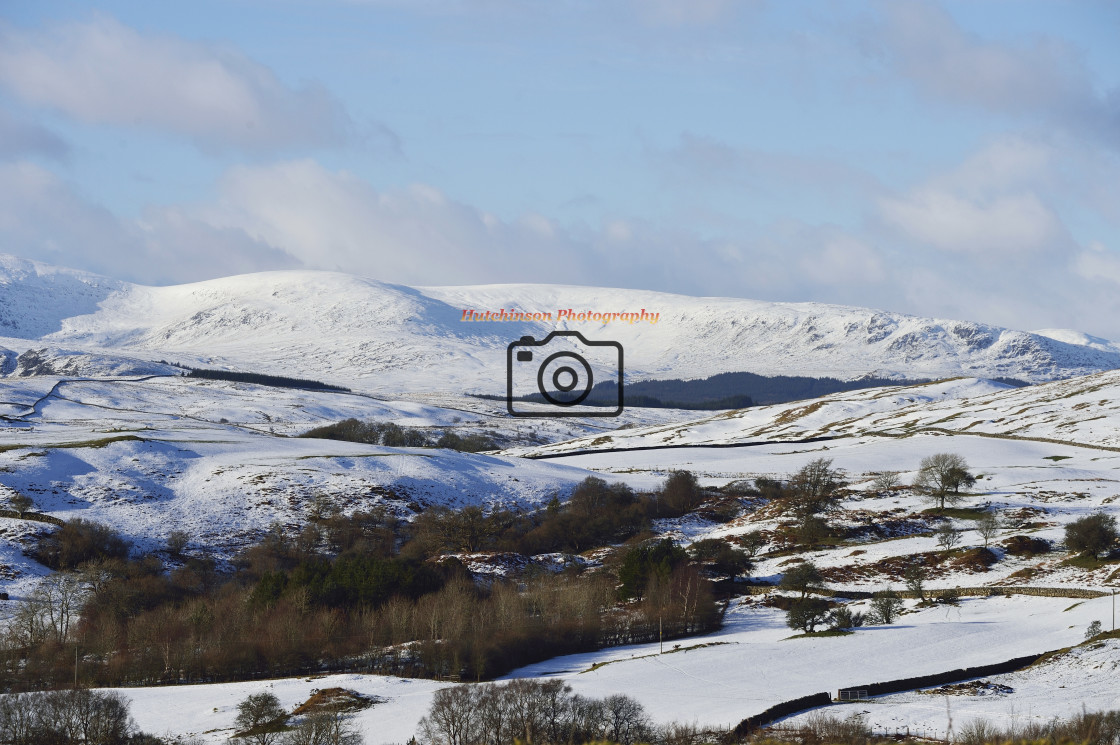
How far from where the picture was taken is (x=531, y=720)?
4191 cm

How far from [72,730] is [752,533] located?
6247 cm

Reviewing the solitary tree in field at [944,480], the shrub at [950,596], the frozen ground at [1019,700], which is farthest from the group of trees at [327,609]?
the solitary tree in field at [944,480]

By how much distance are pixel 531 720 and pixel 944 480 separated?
66.2m

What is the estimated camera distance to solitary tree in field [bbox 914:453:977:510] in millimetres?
97375

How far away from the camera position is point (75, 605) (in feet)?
226

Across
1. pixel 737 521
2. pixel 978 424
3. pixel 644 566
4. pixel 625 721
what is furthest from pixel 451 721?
pixel 978 424

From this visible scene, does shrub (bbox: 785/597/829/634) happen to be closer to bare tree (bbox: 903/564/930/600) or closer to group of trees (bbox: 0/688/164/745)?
bare tree (bbox: 903/564/930/600)

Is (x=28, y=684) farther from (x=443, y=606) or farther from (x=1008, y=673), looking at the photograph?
(x=1008, y=673)

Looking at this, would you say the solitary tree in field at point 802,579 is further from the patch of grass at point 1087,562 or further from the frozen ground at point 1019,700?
the frozen ground at point 1019,700

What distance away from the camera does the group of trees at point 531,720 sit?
135ft

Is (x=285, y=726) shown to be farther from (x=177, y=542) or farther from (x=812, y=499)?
(x=812, y=499)

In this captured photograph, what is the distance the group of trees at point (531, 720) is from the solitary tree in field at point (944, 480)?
61929 mm

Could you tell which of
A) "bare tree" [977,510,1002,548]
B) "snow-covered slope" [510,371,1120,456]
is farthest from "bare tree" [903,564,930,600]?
"snow-covered slope" [510,371,1120,456]

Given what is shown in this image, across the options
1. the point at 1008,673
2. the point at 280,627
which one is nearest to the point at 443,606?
the point at 280,627
